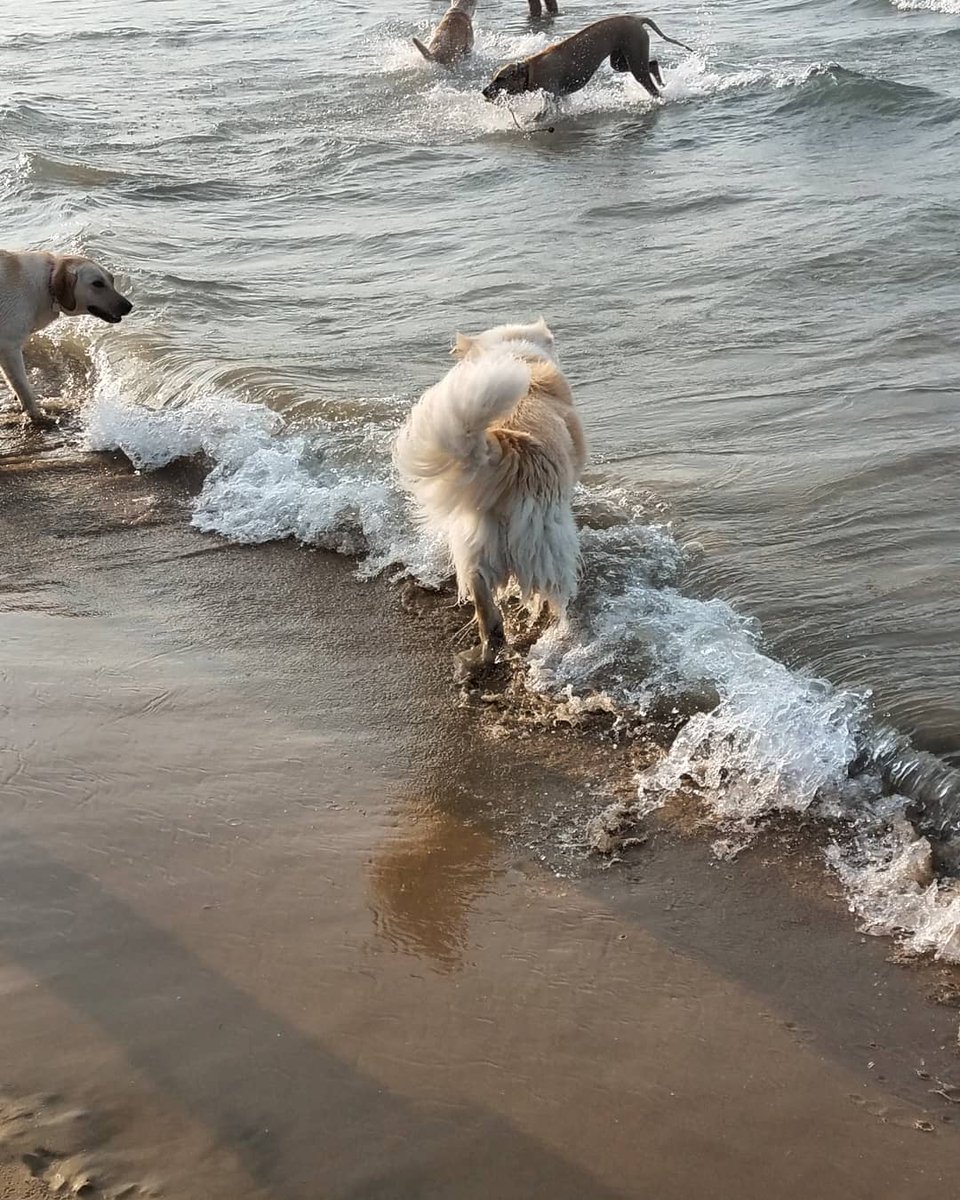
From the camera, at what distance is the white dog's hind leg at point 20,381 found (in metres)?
6.25

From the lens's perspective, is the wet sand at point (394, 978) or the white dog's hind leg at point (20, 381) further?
the white dog's hind leg at point (20, 381)

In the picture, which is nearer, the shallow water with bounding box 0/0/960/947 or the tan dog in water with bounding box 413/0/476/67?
the shallow water with bounding box 0/0/960/947

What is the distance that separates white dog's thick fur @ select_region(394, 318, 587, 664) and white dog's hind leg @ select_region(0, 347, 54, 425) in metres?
3.34

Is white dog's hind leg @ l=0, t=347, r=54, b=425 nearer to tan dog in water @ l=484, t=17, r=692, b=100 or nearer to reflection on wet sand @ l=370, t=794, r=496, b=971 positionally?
reflection on wet sand @ l=370, t=794, r=496, b=971

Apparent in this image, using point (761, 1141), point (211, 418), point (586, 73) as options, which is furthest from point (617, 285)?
point (586, 73)

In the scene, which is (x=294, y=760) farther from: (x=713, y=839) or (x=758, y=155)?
(x=758, y=155)

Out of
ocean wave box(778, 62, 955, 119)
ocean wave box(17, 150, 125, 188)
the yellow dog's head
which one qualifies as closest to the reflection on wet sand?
the yellow dog's head

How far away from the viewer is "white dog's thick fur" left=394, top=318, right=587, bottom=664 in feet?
11.0

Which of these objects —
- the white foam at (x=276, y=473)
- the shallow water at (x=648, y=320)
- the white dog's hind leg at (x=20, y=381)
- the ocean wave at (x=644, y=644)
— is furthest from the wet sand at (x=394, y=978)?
the white dog's hind leg at (x=20, y=381)

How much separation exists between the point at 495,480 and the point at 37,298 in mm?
4064

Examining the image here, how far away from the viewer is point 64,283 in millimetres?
6453

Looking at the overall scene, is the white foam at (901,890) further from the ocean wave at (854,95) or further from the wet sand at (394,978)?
the ocean wave at (854,95)

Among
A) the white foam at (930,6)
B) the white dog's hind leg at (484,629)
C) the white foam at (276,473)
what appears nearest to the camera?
the white dog's hind leg at (484,629)

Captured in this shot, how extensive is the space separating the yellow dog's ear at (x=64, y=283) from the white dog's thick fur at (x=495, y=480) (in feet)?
11.8
